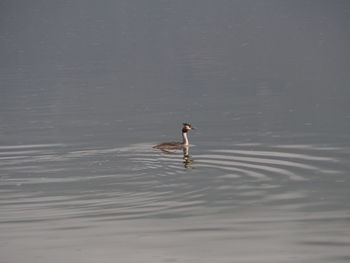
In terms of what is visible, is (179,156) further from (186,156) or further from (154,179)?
(154,179)

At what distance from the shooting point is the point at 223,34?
286 feet

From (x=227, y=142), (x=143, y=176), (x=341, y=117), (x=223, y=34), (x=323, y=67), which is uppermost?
(x=223, y=34)

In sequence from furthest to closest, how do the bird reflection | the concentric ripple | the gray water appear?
the bird reflection, the concentric ripple, the gray water

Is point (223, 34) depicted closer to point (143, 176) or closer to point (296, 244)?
point (143, 176)

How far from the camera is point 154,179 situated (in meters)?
23.6

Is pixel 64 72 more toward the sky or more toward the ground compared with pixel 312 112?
more toward the sky

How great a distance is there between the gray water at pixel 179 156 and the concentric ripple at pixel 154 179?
5cm

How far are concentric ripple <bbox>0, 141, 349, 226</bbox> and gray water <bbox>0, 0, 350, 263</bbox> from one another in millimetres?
53

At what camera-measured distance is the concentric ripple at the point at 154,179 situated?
68.0 feet

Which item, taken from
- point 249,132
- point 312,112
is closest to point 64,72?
point 312,112

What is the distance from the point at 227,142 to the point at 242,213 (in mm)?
9639

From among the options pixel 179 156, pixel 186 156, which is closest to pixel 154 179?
pixel 186 156

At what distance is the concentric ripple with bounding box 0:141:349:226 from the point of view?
20719 millimetres

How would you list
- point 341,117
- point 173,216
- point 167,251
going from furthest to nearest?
point 341,117 < point 173,216 < point 167,251
